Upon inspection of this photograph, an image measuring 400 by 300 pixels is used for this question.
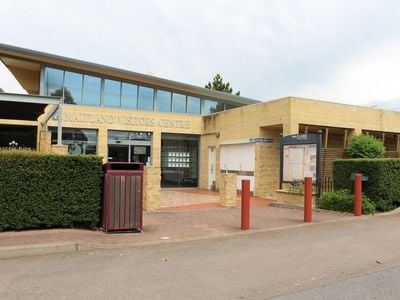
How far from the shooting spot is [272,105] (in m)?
18.8

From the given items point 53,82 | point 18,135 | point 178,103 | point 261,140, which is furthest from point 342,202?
point 18,135

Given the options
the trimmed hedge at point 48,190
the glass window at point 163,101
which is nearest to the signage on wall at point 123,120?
the glass window at point 163,101

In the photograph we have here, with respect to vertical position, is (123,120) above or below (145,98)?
below

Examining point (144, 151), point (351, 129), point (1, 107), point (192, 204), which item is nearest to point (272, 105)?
point (351, 129)

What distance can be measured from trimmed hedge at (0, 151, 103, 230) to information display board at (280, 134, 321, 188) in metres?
7.92

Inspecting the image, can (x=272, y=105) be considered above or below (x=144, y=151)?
above

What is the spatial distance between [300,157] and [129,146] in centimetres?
1045

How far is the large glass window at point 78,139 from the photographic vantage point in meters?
21.0

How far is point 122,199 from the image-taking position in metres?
9.23

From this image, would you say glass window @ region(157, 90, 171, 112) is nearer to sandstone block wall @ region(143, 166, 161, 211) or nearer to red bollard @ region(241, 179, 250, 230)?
sandstone block wall @ region(143, 166, 161, 211)

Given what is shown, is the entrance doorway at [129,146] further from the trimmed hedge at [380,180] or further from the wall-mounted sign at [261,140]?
the trimmed hedge at [380,180]

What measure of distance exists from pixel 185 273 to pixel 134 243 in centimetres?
234

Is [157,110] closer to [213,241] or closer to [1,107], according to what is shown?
[1,107]

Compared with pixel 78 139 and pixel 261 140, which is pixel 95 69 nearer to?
pixel 78 139
